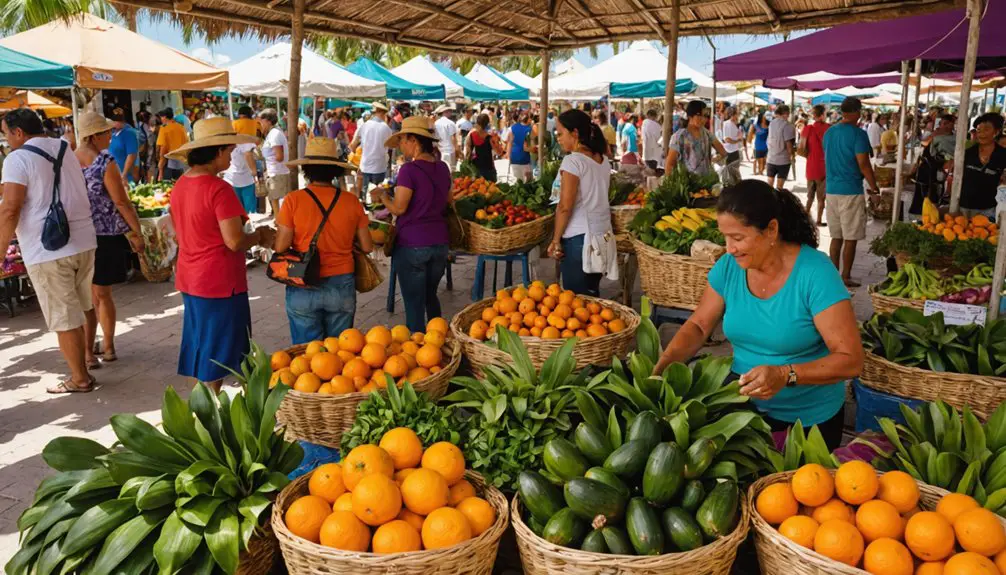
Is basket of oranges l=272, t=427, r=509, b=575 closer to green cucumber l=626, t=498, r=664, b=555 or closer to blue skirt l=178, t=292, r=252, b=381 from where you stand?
green cucumber l=626, t=498, r=664, b=555

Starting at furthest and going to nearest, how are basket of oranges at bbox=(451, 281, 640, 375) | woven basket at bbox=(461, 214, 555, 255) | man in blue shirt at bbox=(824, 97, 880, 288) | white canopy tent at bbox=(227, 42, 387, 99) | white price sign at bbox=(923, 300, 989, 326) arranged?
white canopy tent at bbox=(227, 42, 387, 99), man in blue shirt at bbox=(824, 97, 880, 288), woven basket at bbox=(461, 214, 555, 255), white price sign at bbox=(923, 300, 989, 326), basket of oranges at bbox=(451, 281, 640, 375)

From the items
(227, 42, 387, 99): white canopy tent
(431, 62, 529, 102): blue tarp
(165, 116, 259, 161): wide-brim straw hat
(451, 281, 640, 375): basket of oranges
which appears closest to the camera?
(451, 281, 640, 375): basket of oranges

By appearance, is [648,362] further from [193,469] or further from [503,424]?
[193,469]

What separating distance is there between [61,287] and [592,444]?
4.41 meters

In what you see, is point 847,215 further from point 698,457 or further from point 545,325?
point 698,457

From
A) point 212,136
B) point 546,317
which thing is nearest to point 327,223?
point 212,136

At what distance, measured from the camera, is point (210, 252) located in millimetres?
3969

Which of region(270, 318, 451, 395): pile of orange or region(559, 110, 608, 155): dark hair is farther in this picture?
region(559, 110, 608, 155): dark hair

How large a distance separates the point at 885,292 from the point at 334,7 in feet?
16.9

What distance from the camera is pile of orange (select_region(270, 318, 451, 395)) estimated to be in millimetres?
2805

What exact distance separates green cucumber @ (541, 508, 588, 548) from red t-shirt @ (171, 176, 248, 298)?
290 cm

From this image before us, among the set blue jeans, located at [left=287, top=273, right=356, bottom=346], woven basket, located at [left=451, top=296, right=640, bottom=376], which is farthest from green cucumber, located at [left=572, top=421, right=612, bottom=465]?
blue jeans, located at [left=287, top=273, right=356, bottom=346]

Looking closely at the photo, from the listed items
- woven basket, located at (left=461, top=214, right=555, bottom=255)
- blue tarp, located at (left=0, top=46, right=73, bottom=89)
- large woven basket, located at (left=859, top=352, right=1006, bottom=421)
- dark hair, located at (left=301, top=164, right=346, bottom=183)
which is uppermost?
blue tarp, located at (left=0, top=46, right=73, bottom=89)

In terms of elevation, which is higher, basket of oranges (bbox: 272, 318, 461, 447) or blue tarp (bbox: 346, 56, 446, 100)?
blue tarp (bbox: 346, 56, 446, 100)
